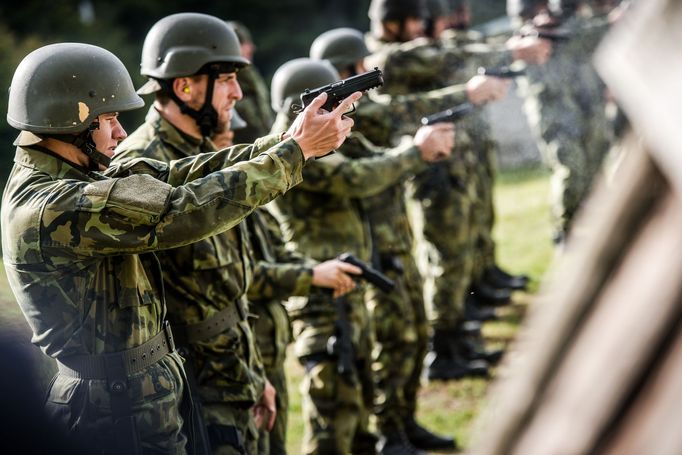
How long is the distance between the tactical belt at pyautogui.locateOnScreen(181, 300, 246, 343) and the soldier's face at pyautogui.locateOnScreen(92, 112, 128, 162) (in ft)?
2.70

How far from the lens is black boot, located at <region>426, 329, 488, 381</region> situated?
7629mm

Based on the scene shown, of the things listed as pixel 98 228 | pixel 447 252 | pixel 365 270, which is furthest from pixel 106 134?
pixel 447 252

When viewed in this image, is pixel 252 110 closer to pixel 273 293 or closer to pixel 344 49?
pixel 344 49

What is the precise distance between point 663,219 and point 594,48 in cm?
1139

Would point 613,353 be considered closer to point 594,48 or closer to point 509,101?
point 594,48

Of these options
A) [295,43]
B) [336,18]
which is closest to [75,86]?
[295,43]

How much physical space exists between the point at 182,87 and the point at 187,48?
173 mm

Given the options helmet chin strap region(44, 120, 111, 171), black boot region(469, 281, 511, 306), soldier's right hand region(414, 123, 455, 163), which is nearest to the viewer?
helmet chin strap region(44, 120, 111, 171)

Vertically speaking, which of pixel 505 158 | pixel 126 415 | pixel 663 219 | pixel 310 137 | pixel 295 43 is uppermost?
pixel 663 219

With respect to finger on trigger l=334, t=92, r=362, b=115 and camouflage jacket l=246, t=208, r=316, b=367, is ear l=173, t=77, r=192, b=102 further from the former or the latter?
finger on trigger l=334, t=92, r=362, b=115

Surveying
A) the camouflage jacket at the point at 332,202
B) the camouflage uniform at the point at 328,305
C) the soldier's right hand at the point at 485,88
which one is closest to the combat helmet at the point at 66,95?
the camouflage jacket at the point at 332,202

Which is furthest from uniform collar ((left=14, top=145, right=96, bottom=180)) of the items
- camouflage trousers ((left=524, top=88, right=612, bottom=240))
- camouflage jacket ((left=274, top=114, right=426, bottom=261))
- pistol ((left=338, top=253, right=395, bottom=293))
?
camouflage trousers ((left=524, top=88, right=612, bottom=240))

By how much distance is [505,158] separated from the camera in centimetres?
1762

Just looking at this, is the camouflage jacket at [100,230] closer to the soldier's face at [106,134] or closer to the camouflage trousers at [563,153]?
the soldier's face at [106,134]
